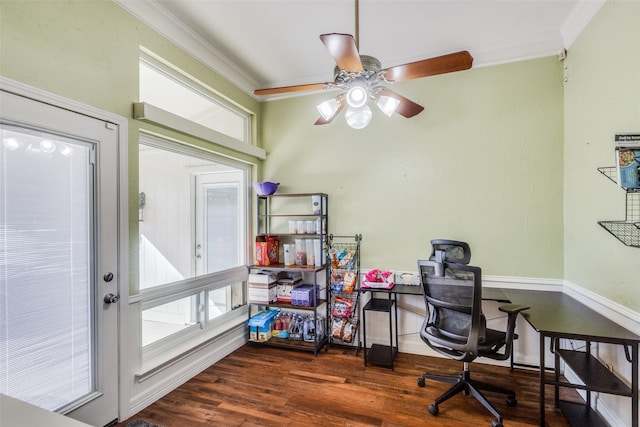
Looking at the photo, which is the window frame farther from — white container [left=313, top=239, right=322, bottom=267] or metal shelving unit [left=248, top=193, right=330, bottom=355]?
white container [left=313, top=239, right=322, bottom=267]

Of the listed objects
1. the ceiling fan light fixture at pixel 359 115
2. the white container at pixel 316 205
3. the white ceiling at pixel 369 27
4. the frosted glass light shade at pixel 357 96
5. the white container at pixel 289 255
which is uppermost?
the white ceiling at pixel 369 27

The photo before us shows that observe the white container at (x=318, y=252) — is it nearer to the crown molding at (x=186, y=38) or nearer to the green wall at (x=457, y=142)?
the green wall at (x=457, y=142)

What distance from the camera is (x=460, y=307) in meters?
2.06

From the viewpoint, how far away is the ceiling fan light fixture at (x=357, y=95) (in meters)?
1.83

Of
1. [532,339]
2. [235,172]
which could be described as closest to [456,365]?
[532,339]

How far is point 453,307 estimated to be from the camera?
2094mm

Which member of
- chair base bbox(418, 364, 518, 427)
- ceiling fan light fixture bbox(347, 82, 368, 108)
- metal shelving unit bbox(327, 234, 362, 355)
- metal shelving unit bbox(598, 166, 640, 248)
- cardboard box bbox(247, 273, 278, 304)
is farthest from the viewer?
cardboard box bbox(247, 273, 278, 304)

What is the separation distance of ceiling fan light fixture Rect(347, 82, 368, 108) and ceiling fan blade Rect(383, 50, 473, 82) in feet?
0.51

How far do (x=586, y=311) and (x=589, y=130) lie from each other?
4.35 feet

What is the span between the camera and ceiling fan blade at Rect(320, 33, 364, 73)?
4.49 feet

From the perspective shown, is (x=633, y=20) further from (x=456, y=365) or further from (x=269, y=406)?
(x=269, y=406)

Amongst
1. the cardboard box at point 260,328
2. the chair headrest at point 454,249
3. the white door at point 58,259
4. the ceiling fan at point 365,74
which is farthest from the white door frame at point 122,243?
the chair headrest at point 454,249

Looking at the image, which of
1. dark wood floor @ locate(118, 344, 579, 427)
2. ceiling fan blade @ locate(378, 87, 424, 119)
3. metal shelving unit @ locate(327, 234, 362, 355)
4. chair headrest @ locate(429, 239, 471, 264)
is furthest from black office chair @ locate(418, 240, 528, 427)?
ceiling fan blade @ locate(378, 87, 424, 119)

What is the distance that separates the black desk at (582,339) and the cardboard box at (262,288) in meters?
2.30
